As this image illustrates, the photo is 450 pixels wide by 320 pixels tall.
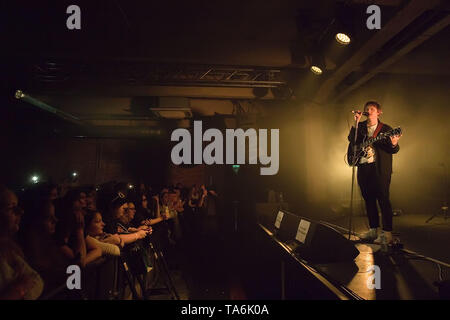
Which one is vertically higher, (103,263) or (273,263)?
(103,263)

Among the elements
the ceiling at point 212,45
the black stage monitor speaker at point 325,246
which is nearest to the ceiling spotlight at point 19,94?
the ceiling at point 212,45

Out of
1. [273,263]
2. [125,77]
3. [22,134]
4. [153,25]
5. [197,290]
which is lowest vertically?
[197,290]

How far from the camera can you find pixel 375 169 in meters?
2.59

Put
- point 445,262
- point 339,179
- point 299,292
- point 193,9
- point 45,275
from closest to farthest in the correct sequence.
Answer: point 45,275
point 445,262
point 299,292
point 193,9
point 339,179

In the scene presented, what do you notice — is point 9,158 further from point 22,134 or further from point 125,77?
point 125,77

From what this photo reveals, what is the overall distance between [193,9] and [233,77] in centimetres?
212

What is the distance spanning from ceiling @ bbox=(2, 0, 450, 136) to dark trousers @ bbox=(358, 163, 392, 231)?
2108mm

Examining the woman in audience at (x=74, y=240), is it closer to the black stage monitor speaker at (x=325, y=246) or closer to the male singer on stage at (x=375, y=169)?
the black stage monitor speaker at (x=325, y=246)

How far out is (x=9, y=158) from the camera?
7.53m

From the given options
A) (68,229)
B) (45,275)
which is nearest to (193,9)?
(68,229)

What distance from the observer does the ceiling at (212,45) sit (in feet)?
12.0

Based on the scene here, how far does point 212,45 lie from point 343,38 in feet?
7.12

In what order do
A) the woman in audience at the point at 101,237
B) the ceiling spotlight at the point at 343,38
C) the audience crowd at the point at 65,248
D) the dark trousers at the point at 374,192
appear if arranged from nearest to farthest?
the audience crowd at the point at 65,248 < the dark trousers at the point at 374,192 < the woman in audience at the point at 101,237 < the ceiling spotlight at the point at 343,38

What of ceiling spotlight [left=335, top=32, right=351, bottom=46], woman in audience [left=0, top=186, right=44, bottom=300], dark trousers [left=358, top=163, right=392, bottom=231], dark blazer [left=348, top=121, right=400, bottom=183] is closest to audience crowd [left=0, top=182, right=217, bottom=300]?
woman in audience [left=0, top=186, right=44, bottom=300]
